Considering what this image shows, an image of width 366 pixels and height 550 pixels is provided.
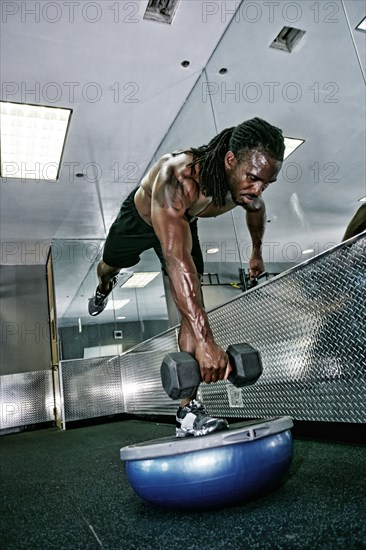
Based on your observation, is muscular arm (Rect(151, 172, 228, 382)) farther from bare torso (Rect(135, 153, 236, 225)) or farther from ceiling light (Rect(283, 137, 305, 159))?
ceiling light (Rect(283, 137, 305, 159))

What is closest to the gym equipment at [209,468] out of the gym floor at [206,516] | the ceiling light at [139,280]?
the gym floor at [206,516]

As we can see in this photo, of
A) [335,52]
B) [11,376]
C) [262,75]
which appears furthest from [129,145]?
[11,376]

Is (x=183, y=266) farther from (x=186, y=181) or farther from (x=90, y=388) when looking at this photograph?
(x=90, y=388)

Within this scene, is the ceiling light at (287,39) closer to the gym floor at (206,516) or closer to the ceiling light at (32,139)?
the ceiling light at (32,139)

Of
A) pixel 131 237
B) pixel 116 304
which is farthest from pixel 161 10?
pixel 116 304

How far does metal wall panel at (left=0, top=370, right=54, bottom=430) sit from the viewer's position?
5125 millimetres

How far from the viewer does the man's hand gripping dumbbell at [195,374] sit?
93cm

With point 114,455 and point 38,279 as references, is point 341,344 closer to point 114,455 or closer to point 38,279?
point 114,455

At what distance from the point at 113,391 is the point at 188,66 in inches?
142

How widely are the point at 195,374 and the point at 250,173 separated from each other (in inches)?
25.0

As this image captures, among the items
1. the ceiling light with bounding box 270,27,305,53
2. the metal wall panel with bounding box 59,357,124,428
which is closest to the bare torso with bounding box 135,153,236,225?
the ceiling light with bounding box 270,27,305,53

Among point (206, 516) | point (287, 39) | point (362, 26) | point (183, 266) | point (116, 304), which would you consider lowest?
point (206, 516)

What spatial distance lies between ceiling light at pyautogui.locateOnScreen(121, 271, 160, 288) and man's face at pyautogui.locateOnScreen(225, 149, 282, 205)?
4.08 meters

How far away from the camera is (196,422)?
1114mm
